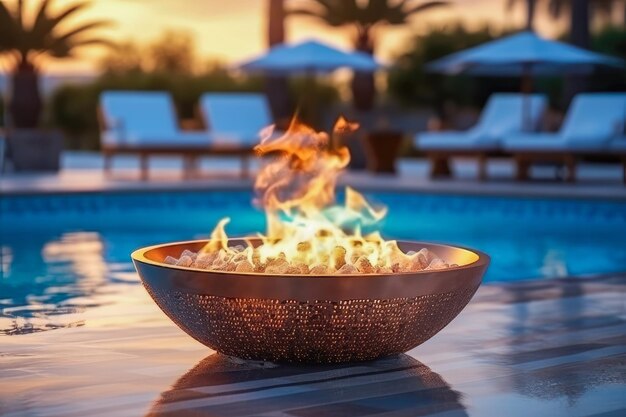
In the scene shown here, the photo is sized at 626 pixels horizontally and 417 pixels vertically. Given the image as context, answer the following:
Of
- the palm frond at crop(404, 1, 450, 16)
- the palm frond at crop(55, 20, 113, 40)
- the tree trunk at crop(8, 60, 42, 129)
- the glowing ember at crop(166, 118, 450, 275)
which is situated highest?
the palm frond at crop(404, 1, 450, 16)

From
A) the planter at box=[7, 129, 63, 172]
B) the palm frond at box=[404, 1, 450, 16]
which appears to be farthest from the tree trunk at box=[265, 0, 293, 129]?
the planter at box=[7, 129, 63, 172]

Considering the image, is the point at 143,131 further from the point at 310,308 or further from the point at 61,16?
the point at 310,308

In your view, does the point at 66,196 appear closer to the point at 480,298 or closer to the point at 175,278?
the point at 480,298

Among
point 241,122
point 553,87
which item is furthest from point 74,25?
point 553,87

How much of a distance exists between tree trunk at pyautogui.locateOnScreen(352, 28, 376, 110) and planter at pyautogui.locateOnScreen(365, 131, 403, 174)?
7.39 ft

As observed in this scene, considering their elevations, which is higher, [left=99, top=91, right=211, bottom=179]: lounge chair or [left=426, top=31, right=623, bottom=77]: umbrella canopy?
[left=426, top=31, right=623, bottom=77]: umbrella canopy

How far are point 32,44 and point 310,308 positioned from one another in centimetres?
1318

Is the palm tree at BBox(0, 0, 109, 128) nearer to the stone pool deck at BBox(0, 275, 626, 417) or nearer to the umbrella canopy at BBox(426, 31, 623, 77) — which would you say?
the umbrella canopy at BBox(426, 31, 623, 77)

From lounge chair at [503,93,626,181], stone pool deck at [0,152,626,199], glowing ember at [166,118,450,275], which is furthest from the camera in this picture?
lounge chair at [503,93,626,181]

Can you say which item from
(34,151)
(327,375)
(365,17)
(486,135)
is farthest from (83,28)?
(327,375)

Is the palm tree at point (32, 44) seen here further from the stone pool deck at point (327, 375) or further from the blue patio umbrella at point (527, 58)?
the stone pool deck at point (327, 375)

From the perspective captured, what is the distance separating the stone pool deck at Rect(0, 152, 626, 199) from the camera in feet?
39.6

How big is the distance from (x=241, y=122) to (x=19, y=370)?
11617 millimetres

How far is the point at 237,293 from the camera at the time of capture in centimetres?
373
